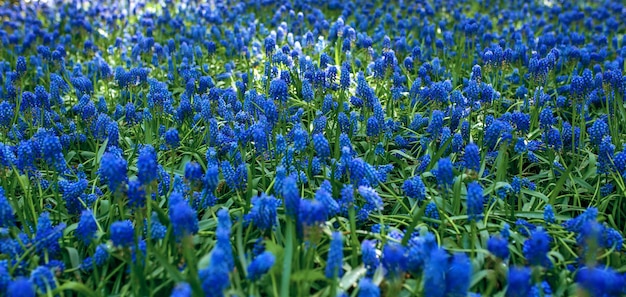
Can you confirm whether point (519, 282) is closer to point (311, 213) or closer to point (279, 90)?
point (311, 213)

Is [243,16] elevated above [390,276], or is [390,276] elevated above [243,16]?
[243,16]

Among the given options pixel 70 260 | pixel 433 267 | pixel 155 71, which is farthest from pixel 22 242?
pixel 155 71

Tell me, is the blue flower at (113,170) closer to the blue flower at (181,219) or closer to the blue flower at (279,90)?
the blue flower at (181,219)

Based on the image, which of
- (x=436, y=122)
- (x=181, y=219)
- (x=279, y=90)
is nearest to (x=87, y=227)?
(x=181, y=219)

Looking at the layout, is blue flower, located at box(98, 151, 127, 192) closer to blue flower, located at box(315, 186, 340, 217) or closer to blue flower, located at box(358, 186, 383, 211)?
blue flower, located at box(315, 186, 340, 217)

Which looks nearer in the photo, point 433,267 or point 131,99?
point 433,267

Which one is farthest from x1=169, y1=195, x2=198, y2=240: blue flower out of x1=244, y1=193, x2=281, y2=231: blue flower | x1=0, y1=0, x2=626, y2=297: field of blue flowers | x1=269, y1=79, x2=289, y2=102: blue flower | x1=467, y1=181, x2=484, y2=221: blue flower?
x1=269, y1=79, x2=289, y2=102: blue flower

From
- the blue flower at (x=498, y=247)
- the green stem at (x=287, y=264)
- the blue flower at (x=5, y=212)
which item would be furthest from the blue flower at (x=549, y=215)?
the blue flower at (x=5, y=212)

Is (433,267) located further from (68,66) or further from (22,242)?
(68,66)
